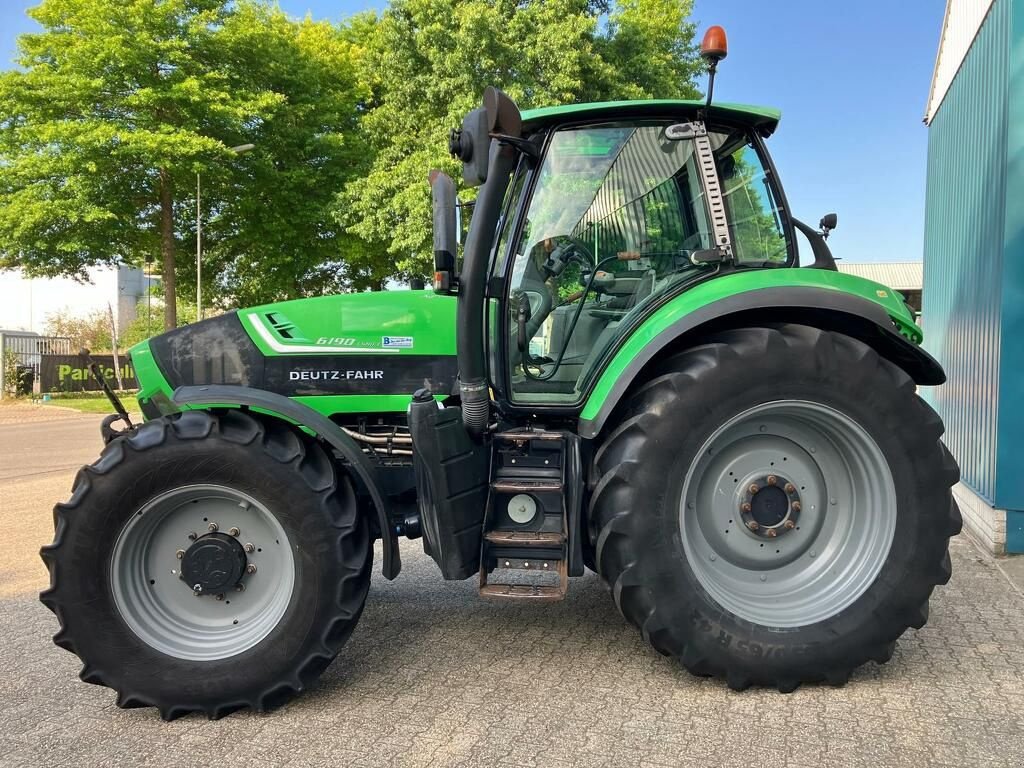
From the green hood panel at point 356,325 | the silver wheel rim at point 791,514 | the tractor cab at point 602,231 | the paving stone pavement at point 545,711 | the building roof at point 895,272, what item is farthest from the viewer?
the building roof at point 895,272

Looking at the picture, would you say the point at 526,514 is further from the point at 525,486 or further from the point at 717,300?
the point at 717,300

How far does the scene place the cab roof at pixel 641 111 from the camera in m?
3.25

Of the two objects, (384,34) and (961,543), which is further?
(384,34)

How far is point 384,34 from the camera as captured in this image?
18875 mm

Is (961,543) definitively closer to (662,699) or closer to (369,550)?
(662,699)

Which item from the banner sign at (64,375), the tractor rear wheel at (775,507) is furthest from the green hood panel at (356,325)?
the banner sign at (64,375)

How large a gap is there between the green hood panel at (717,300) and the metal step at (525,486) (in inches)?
12.0

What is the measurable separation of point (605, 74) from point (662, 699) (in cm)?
1611

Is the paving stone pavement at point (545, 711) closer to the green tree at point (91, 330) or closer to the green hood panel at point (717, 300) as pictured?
the green hood panel at point (717, 300)

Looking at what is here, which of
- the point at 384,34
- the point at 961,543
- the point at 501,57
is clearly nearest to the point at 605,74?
the point at 501,57

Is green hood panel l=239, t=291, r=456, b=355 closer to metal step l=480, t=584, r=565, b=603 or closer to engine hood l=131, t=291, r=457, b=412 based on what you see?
engine hood l=131, t=291, r=457, b=412

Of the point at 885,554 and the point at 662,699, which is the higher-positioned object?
the point at 885,554

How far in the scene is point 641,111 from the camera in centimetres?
333

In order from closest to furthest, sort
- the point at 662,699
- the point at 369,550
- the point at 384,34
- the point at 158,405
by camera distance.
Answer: the point at 662,699
the point at 369,550
the point at 158,405
the point at 384,34
